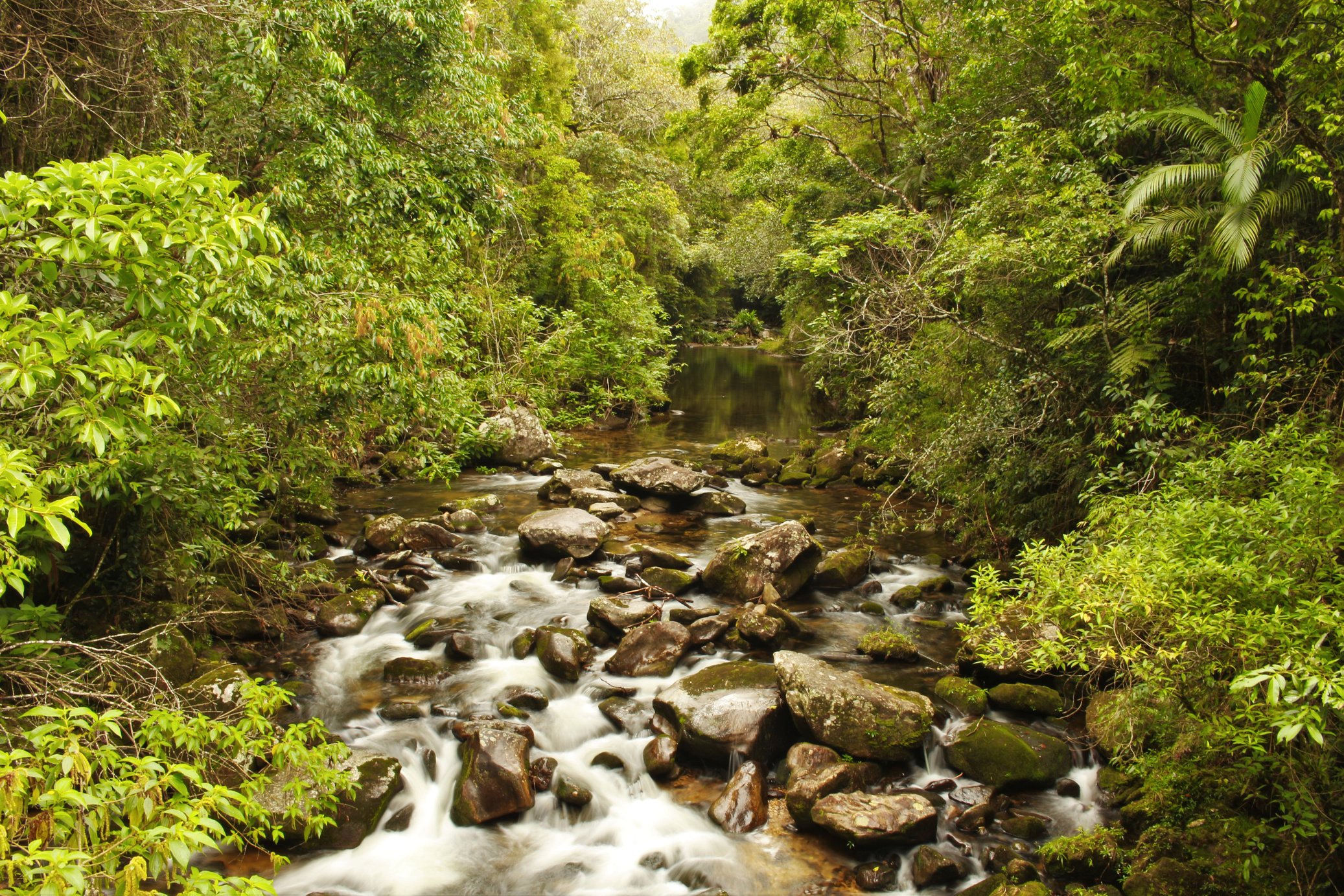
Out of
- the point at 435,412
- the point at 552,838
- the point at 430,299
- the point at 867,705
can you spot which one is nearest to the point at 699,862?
the point at 552,838

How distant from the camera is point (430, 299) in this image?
343 inches

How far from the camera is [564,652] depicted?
818 centimetres

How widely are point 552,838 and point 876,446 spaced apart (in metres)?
11.9

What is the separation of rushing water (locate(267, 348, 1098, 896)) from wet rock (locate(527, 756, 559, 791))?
0.37 ft

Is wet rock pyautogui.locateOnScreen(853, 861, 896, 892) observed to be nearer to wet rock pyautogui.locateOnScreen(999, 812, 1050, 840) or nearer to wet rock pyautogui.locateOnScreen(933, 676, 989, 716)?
wet rock pyautogui.locateOnScreen(999, 812, 1050, 840)

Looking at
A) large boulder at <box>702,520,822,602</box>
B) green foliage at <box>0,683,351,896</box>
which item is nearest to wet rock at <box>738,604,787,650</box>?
large boulder at <box>702,520,822,602</box>

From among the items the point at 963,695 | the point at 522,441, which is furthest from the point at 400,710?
the point at 522,441

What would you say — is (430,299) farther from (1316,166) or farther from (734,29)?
(734,29)

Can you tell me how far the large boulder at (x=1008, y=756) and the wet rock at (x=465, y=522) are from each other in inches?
327

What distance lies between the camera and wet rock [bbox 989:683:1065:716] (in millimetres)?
7281

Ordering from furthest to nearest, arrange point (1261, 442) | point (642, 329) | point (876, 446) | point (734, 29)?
1. point (642, 329)
2. point (734, 29)
3. point (876, 446)
4. point (1261, 442)

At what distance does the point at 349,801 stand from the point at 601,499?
8217mm

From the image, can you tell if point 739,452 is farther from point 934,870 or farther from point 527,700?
point 934,870

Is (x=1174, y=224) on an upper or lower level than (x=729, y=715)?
upper
